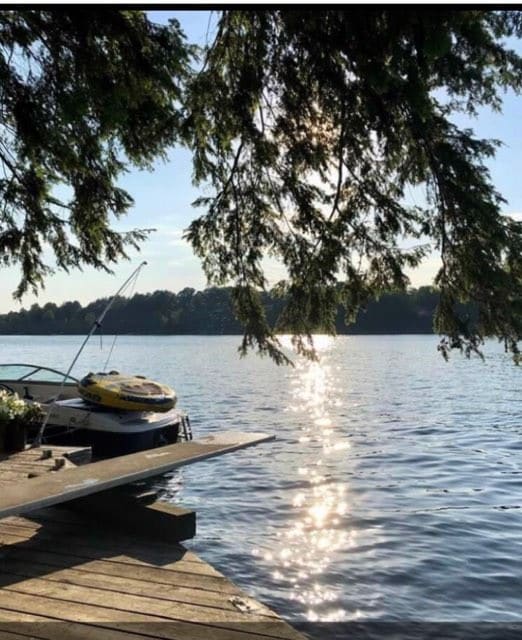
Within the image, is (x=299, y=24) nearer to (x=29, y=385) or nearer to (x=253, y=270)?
(x=253, y=270)

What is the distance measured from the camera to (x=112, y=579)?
14.8 feet

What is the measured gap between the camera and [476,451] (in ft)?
48.1

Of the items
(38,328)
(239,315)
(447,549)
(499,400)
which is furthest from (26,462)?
(38,328)

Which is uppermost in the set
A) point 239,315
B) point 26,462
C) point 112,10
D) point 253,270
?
point 112,10

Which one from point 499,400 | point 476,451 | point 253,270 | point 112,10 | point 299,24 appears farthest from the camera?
point 499,400

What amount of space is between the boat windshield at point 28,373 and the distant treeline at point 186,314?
40.5 inches

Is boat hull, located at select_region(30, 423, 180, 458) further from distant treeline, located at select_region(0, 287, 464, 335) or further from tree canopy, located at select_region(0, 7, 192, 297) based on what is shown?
tree canopy, located at select_region(0, 7, 192, 297)

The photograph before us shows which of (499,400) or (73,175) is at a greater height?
(73,175)

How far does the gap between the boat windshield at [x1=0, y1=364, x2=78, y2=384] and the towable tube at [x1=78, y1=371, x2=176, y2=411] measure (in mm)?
2111

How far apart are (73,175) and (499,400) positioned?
22144mm

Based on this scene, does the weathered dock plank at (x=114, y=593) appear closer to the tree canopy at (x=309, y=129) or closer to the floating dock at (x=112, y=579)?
the floating dock at (x=112, y=579)

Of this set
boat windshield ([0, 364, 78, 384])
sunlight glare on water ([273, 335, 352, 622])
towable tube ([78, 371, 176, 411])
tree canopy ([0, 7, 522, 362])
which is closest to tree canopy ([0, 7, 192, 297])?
tree canopy ([0, 7, 522, 362])

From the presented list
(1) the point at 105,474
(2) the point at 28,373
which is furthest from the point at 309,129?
(2) the point at 28,373

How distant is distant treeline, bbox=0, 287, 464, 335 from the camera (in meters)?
4.78
